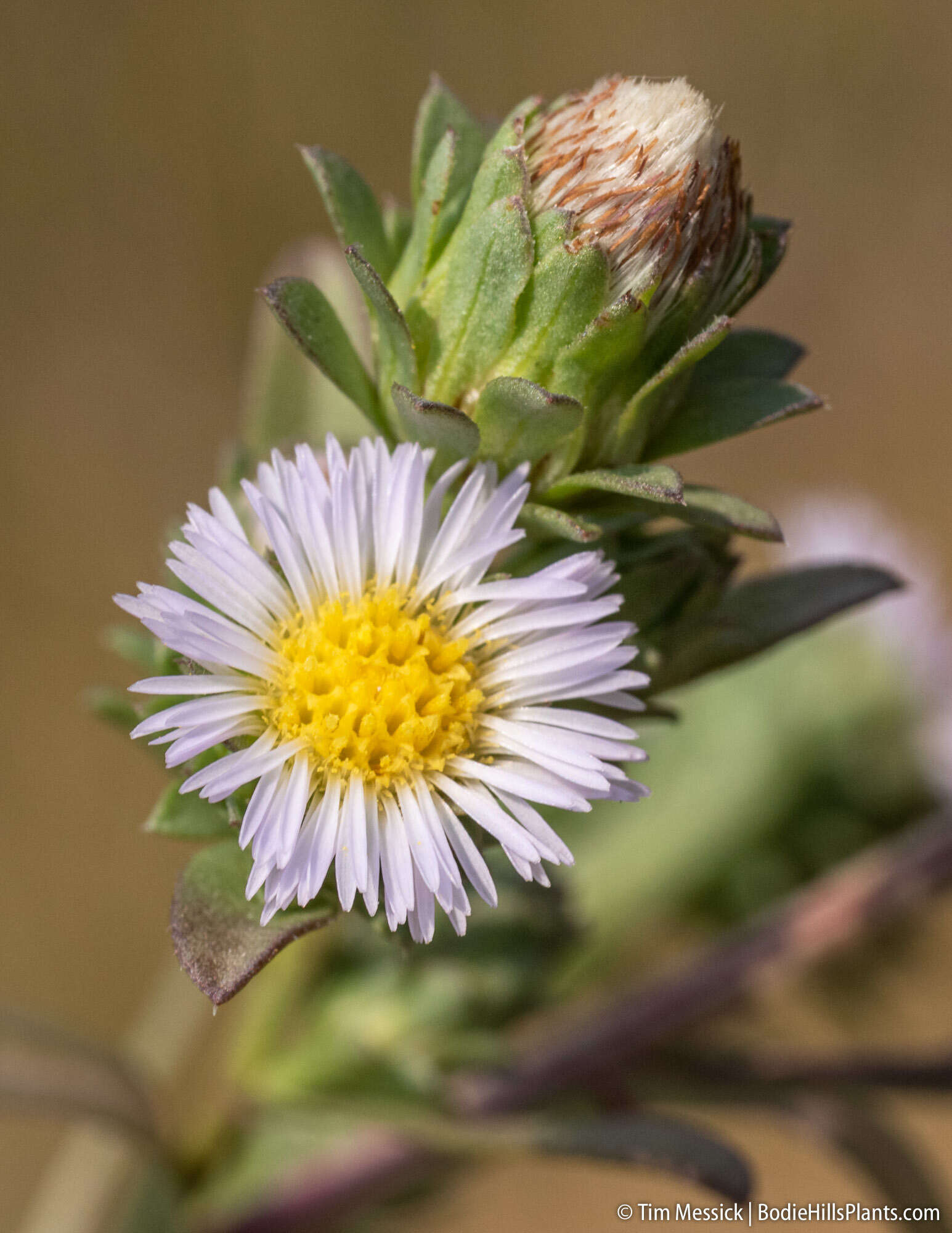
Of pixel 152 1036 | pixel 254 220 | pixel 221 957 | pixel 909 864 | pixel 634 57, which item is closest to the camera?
pixel 221 957

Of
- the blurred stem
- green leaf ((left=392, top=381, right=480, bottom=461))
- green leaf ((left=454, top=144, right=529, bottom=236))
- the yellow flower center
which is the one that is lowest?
the blurred stem

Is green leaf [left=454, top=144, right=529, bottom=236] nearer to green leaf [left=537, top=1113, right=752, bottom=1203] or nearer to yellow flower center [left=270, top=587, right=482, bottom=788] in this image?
yellow flower center [left=270, top=587, right=482, bottom=788]

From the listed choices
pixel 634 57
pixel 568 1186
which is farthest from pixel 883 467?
pixel 568 1186

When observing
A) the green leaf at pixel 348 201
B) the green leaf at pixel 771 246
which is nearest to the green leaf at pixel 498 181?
the green leaf at pixel 348 201

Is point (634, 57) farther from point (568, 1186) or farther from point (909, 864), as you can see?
point (568, 1186)

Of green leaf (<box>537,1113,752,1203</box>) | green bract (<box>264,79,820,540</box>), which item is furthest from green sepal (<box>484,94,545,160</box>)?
green leaf (<box>537,1113,752,1203</box>)

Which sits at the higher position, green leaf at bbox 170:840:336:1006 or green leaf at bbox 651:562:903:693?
green leaf at bbox 651:562:903:693

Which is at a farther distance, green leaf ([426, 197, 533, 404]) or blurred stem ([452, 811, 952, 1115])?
blurred stem ([452, 811, 952, 1115])
